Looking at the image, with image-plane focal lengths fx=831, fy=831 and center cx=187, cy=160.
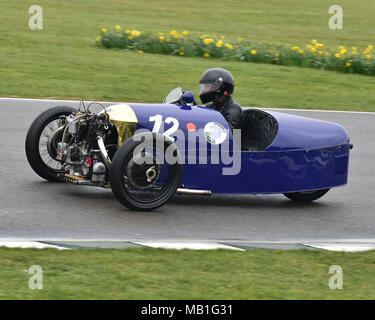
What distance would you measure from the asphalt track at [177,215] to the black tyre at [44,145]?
0.49 ft

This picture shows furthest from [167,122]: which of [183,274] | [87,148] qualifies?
[183,274]

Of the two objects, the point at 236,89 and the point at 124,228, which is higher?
the point at 236,89

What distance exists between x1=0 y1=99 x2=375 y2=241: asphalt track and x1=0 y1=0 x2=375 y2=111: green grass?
18.5 ft

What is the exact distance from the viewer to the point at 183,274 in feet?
20.2

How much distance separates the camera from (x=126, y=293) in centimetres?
562

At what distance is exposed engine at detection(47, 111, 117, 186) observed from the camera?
26.3 ft

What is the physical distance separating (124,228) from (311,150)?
2.29m

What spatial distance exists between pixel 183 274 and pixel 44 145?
3.25 meters

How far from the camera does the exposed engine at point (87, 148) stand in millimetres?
8008

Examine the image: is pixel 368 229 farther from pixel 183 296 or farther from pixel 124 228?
pixel 183 296

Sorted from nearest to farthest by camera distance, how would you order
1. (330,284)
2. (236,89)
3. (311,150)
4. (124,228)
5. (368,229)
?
(330,284) < (124,228) < (368,229) < (311,150) < (236,89)

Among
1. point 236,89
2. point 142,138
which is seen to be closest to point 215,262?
point 142,138

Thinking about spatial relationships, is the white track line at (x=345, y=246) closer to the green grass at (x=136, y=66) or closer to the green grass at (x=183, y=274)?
the green grass at (x=183, y=274)

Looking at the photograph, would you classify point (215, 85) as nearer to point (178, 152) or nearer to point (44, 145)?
point (178, 152)
